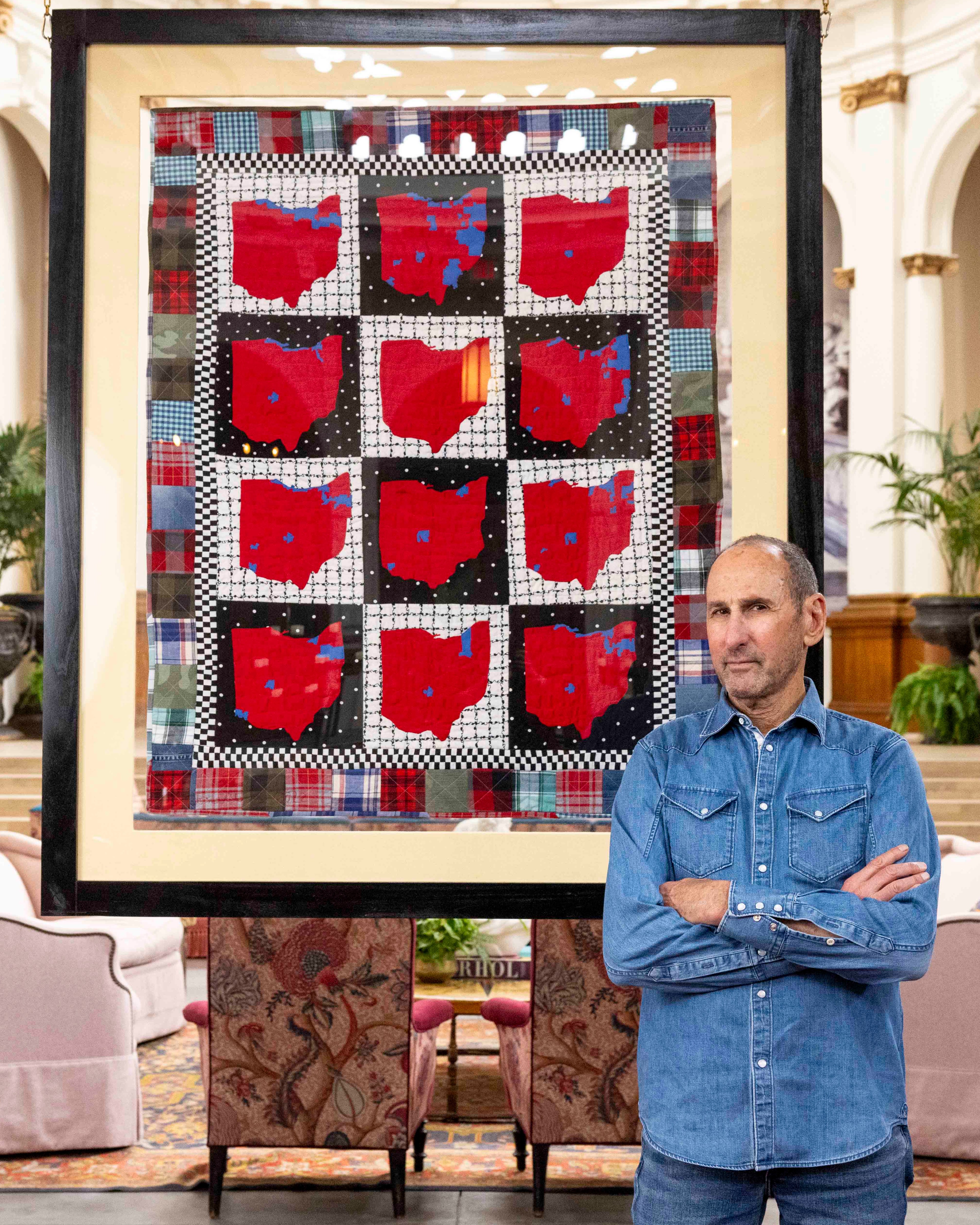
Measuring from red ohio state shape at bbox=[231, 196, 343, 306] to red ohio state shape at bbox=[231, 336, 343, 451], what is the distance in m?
0.10

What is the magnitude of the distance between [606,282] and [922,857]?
1199 mm

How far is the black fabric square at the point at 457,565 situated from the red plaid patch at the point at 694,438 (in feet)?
1.07

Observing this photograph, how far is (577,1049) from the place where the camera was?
3.35 m

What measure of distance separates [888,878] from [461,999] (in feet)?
8.93

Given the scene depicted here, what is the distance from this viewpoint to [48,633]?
2.24 m

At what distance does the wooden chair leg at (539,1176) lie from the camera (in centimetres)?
333

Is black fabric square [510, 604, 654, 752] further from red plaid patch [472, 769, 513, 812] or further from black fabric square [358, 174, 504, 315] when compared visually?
black fabric square [358, 174, 504, 315]

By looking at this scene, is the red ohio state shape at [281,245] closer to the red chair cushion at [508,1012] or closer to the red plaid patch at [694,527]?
the red plaid patch at [694,527]

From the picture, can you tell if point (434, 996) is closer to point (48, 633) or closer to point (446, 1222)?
point (446, 1222)

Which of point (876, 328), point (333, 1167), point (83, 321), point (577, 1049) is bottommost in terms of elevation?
point (333, 1167)

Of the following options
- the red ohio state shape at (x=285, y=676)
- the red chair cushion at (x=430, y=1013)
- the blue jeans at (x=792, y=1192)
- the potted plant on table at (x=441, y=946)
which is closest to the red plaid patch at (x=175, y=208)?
the red ohio state shape at (x=285, y=676)

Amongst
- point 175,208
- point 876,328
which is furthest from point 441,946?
point 876,328

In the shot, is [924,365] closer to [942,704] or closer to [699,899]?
[942,704]

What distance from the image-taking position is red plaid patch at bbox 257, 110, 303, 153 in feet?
7.54
